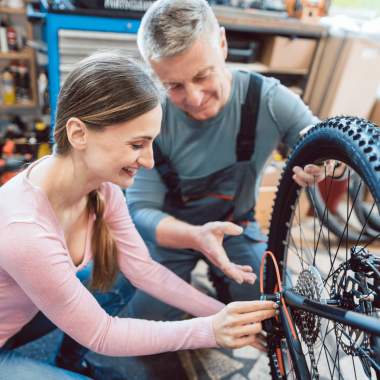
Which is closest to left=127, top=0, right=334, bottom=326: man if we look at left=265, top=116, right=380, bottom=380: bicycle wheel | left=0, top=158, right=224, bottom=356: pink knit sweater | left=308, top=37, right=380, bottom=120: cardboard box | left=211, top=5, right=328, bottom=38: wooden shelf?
left=265, top=116, right=380, bottom=380: bicycle wheel

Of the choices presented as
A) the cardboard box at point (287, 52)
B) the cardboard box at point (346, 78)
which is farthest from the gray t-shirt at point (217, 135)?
the cardboard box at point (346, 78)

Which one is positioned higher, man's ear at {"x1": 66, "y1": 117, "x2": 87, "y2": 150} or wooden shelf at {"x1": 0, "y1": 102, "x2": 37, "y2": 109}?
man's ear at {"x1": 66, "y1": 117, "x2": 87, "y2": 150}

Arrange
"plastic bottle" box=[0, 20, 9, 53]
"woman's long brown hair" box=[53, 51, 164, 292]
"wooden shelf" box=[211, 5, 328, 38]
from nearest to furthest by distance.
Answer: "woman's long brown hair" box=[53, 51, 164, 292], "wooden shelf" box=[211, 5, 328, 38], "plastic bottle" box=[0, 20, 9, 53]

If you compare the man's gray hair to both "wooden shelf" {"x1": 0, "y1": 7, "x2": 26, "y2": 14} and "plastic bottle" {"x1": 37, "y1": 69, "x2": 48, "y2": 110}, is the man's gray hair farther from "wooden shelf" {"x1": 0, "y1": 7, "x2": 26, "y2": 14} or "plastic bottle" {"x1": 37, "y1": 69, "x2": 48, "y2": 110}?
"wooden shelf" {"x1": 0, "y1": 7, "x2": 26, "y2": 14}

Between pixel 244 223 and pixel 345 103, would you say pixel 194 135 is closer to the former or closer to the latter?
pixel 244 223

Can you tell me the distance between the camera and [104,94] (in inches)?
28.4

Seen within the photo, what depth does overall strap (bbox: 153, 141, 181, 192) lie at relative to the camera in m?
1.22

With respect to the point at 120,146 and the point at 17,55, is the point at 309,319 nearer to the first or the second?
the point at 120,146

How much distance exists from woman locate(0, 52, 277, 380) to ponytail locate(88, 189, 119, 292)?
0.05 ft

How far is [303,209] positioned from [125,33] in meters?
1.61

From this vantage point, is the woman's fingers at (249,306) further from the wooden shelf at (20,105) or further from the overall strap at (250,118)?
the wooden shelf at (20,105)

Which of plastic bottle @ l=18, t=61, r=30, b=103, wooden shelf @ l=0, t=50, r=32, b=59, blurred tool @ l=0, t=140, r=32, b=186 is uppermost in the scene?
wooden shelf @ l=0, t=50, r=32, b=59

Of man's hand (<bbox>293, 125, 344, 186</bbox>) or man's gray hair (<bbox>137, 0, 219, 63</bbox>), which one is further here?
man's gray hair (<bbox>137, 0, 219, 63</bbox>)

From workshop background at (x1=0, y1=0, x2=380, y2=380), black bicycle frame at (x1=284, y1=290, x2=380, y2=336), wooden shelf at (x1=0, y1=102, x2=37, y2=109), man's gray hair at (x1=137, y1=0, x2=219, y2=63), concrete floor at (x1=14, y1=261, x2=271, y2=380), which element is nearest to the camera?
black bicycle frame at (x1=284, y1=290, x2=380, y2=336)
